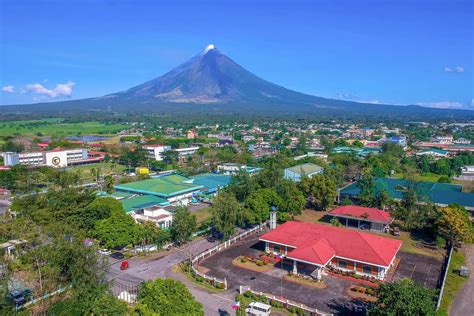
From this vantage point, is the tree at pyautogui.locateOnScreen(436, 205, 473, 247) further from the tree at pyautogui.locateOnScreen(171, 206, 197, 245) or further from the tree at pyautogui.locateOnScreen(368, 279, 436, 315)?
the tree at pyautogui.locateOnScreen(171, 206, 197, 245)

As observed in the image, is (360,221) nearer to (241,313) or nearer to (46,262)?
(241,313)

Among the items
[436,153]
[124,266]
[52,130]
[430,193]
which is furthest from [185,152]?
[52,130]

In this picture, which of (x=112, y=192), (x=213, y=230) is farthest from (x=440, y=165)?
(x=112, y=192)

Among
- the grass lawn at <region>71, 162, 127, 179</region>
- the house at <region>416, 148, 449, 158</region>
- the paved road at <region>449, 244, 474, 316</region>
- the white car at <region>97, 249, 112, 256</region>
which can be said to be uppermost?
the house at <region>416, 148, 449, 158</region>

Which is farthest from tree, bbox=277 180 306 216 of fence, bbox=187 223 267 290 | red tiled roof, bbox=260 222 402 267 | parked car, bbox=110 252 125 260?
parked car, bbox=110 252 125 260

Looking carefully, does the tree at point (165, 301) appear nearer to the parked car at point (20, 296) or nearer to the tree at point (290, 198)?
the parked car at point (20, 296)

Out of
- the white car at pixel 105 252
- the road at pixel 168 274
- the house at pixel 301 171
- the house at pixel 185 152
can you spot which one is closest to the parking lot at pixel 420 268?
the road at pixel 168 274
